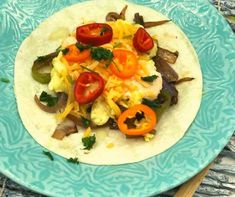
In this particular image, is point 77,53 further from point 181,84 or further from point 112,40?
point 181,84

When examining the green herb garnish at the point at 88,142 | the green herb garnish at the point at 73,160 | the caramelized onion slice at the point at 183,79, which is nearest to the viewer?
the green herb garnish at the point at 73,160

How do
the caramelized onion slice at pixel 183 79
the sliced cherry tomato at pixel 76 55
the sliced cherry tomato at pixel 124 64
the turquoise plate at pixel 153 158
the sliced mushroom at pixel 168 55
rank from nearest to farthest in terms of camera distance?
the turquoise plate at pixel 153 158, the sliced cherry tomato at pixel 124 64, the sliced cherry tomato at pixel 76 55, the caramelized onion slice at pixel 183 79, the sliced mushroom at pixel 168 55

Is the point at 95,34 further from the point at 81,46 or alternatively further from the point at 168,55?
the point at 168,55

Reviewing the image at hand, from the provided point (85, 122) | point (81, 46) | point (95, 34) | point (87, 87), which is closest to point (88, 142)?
point (85, 122)

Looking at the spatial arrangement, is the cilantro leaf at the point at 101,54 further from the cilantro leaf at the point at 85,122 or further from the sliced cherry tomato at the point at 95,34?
the cilantro leaf at the point at 85,122

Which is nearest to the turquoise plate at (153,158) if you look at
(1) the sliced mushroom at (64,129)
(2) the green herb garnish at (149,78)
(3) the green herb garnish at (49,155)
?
(3) the green herb garnish at (49,155)

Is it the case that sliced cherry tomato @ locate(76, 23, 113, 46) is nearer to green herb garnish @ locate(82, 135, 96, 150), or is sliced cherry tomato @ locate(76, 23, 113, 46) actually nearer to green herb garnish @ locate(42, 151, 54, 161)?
green herb garnish @ locate(82, 135, 96, 150)
